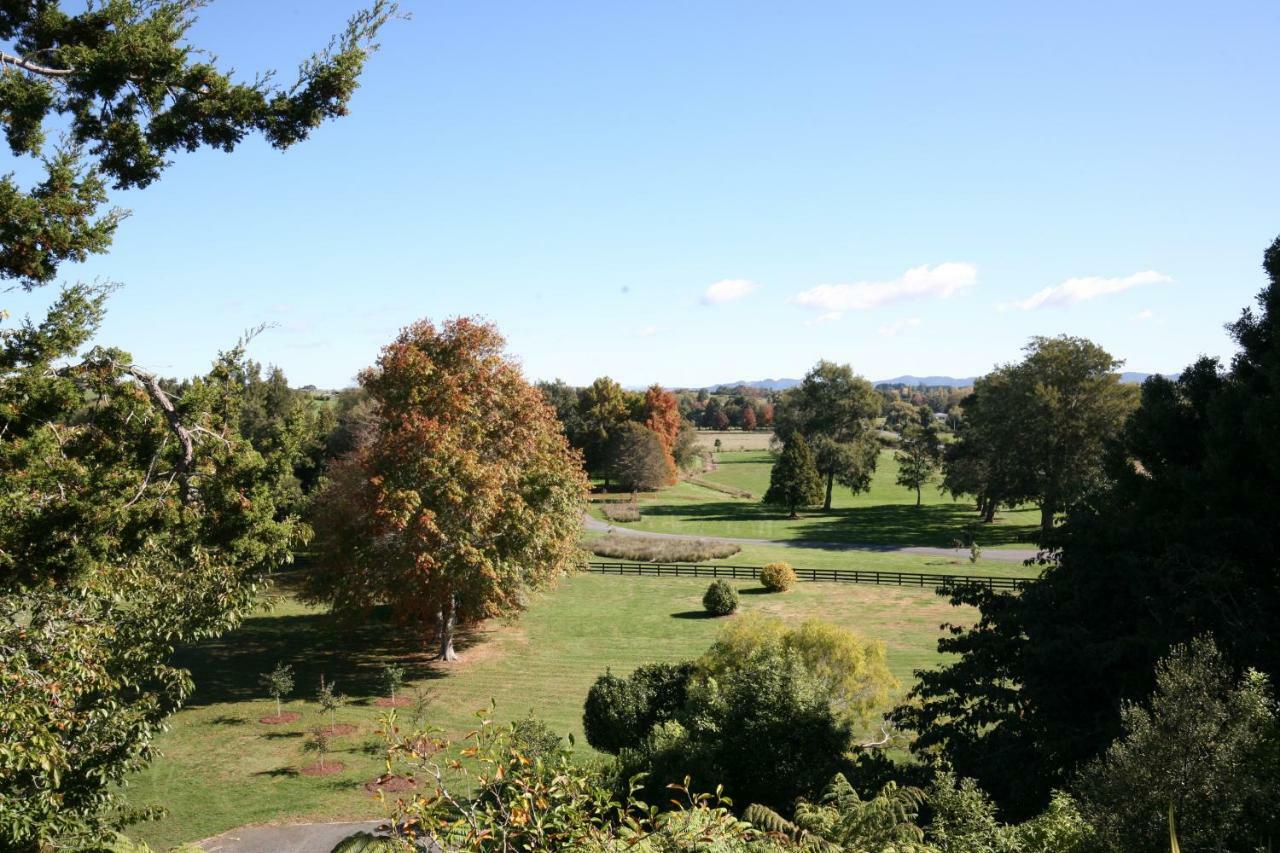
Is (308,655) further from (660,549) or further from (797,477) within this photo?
(797,477)

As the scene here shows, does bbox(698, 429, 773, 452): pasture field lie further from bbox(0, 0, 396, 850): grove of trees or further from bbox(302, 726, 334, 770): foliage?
bbox(0, 0, 396, 850): grove of trees

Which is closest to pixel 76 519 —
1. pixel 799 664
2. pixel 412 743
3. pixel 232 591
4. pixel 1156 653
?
pixel 232 591

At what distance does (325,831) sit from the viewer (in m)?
16.8

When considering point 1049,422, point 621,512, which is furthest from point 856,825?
point 621,512

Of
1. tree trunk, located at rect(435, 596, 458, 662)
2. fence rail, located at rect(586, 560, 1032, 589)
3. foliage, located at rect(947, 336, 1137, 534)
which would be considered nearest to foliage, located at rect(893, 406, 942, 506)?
foliage, located at rect(947, 336, 1137, 534)

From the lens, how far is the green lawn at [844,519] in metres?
57.2

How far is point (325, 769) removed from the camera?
20047 mm

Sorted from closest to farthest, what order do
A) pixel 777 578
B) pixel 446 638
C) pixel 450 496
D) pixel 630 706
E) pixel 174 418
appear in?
1. pixel 174 418
2. pixel 630 706
3. pixel 450 496
4. pixel 446 638
5. pixel 777 578

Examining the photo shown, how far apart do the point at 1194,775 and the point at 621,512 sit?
197 feet

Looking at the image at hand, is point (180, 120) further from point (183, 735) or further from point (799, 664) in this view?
point (183, 735)

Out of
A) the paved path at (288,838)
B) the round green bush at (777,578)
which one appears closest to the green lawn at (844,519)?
the round green bush at (777,578)

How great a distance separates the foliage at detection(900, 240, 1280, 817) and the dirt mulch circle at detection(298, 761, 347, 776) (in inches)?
542

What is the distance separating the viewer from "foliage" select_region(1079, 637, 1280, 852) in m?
8.00

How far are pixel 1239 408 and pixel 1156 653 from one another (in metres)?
5.65
